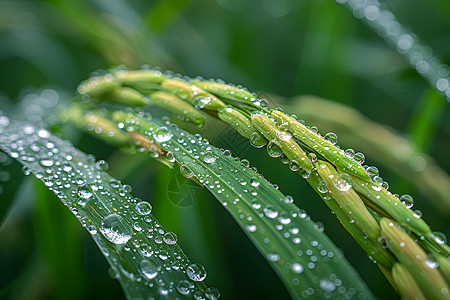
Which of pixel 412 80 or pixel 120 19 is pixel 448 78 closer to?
pixel 412 80

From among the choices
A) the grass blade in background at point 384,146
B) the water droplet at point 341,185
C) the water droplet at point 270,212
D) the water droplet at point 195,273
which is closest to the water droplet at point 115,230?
the water droplet at point 195,273

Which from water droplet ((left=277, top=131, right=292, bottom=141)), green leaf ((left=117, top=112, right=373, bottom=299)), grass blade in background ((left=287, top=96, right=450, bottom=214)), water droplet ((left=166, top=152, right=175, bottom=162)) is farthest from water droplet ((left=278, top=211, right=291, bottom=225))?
grass blade in background ((left=287, top=96, right=450, bottom=214))

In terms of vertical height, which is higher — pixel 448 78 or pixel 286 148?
pixel 448 78

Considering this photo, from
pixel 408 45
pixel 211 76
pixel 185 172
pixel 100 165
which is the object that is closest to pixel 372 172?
pixel 185 172

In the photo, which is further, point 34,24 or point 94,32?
point 34,24

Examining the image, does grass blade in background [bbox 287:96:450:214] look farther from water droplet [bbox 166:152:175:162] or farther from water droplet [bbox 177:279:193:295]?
water droplet [bbox 177:279:193:295]

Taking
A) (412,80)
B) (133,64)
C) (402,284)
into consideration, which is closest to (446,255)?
(402,284)
